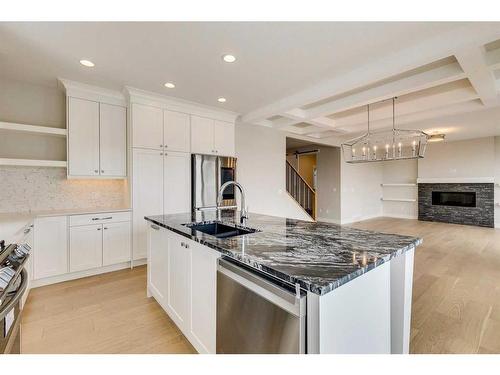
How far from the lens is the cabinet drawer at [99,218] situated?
3.06m

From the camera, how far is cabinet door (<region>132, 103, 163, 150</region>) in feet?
11.3

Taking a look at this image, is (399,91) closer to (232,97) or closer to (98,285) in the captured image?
(232,97)

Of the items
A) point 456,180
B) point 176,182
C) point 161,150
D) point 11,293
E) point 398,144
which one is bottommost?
point 11,293

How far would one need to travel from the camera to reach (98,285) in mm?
2926

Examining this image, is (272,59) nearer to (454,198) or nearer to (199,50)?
(199,50)

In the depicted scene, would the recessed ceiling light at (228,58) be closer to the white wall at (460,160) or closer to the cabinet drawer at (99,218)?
the cabinet drawer at (99,218)

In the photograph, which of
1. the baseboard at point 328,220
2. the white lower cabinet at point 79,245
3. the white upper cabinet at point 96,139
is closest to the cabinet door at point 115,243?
the white lower cabinet at point 79,245

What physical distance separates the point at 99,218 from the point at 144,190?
680mm

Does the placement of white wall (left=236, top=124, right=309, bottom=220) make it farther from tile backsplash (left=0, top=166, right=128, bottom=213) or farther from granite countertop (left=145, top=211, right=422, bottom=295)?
granite countertop (left=145, top=211, right=422, bottom=295)

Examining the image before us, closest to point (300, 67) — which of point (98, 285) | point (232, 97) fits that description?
point (232, 97)

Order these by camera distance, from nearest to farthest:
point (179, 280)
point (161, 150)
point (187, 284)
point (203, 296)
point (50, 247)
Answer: point (203, 296)
point (187, 284)
point (179, 280)
point (50, 247)
point (161, 150)

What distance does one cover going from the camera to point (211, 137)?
13.9 feet

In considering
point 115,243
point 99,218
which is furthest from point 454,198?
point 99,218
